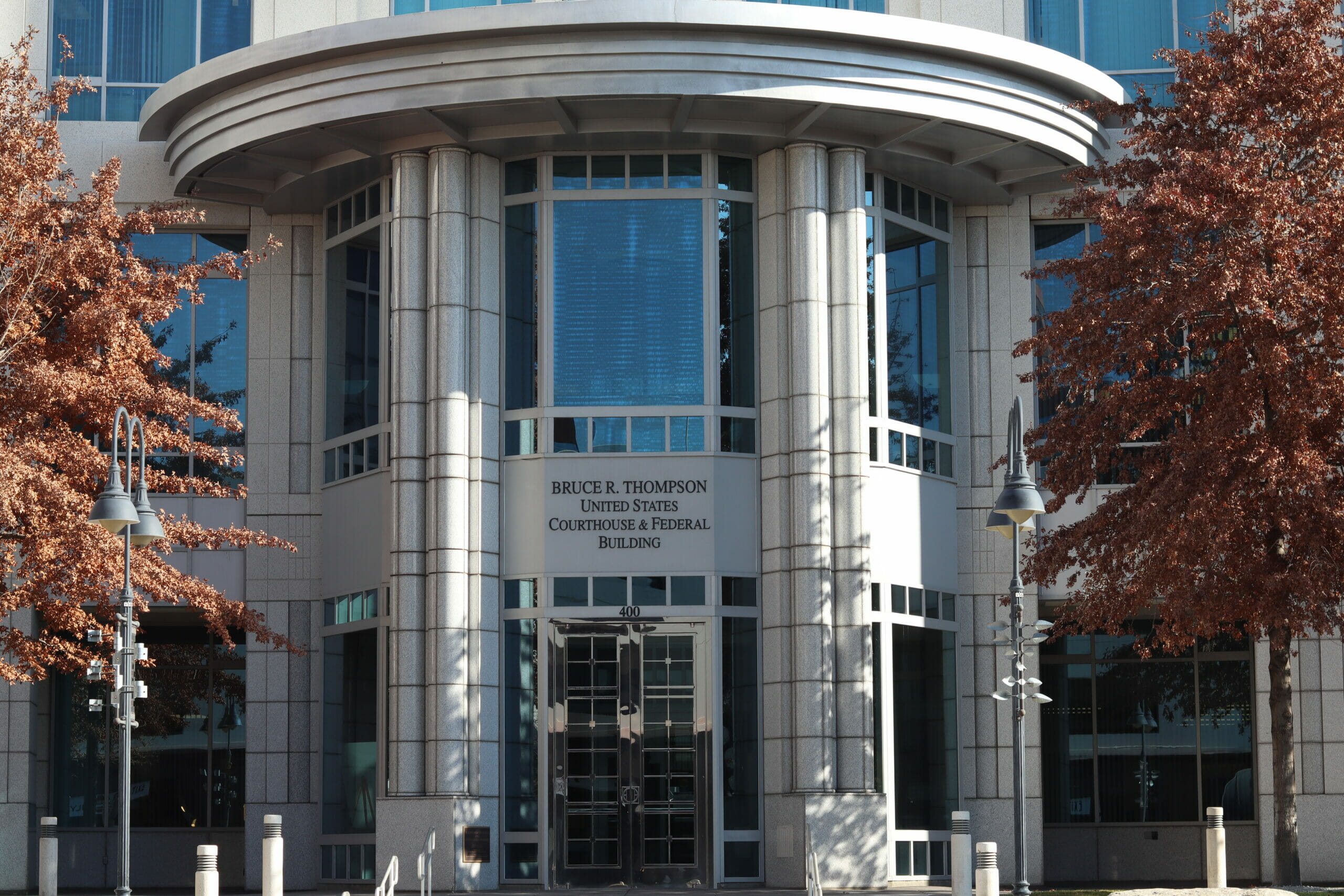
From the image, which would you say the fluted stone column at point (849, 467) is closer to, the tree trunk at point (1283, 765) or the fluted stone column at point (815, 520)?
the fluted stone column at point (815, 520)

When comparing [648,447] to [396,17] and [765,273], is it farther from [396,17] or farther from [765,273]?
[396,17]

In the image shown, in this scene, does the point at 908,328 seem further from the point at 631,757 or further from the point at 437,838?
the point at 437,838

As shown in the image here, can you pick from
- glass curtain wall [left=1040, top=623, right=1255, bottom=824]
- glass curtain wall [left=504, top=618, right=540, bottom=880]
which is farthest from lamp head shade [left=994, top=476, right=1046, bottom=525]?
glass curtain wall [left=1040, top=623, right=1255, bottom=824]

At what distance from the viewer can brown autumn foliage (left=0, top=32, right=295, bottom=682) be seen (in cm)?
2267

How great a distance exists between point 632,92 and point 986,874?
11.2m

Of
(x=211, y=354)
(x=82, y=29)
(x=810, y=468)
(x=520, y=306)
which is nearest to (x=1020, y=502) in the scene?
(x=810, y=468)

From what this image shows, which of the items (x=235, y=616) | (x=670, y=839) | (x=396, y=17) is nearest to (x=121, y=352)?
(x=235, y=616)

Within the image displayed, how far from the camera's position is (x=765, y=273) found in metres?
25.9

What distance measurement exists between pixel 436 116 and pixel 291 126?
2.12m

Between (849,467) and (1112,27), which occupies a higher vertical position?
(1112,27)

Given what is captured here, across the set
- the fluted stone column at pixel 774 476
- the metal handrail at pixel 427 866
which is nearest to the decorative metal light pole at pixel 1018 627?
the fluted stone column at pixel 774 476

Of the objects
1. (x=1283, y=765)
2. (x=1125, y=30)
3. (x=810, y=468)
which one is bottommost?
(x=1283, y=765)

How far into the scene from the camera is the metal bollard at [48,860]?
80.9 ft

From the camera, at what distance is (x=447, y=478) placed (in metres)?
25.1
